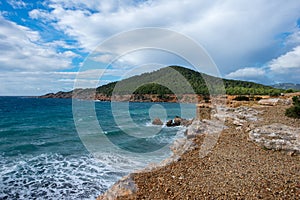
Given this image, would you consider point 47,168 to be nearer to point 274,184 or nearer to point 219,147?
point 219,147

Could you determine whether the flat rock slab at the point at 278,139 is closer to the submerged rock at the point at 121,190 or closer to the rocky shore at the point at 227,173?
the rocky shore at the point at 227,173

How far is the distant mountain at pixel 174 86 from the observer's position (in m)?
53.1

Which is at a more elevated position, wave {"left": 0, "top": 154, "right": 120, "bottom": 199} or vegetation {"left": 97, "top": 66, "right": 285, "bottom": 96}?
vegetation {"left": 97, "top": 66, "right": 285, "bottom": 96}

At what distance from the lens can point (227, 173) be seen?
6.24 m

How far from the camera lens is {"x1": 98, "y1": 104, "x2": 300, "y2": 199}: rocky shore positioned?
5.16 meters

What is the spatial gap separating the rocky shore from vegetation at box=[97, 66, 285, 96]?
114ft

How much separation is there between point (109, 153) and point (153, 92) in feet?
260

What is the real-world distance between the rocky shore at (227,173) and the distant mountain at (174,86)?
119ft

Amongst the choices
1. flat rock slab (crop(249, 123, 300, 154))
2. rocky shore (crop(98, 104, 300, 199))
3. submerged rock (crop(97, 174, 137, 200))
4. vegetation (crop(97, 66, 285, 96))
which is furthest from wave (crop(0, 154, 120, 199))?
vegetation (crop(97, 66, 285, 96))

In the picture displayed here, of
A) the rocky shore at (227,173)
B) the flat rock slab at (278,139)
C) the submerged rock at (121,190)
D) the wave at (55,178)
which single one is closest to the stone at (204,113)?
the flat rock slab at (278,139)

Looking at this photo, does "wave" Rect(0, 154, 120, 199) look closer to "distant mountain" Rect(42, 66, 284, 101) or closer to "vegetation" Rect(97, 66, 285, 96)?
"vegetation" Rect(97, 66, 285, 96)

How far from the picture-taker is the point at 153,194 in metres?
5.43

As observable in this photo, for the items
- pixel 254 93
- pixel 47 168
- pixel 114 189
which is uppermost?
A: pixel 254 93

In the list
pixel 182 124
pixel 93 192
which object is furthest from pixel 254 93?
pixel 93 192
